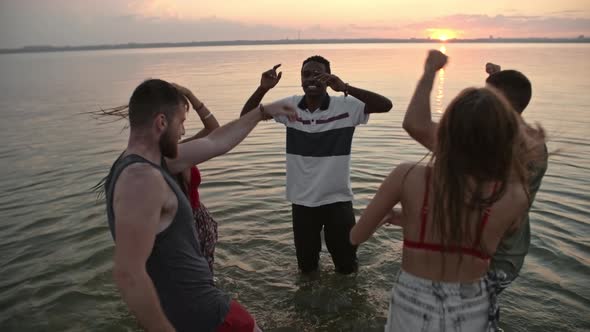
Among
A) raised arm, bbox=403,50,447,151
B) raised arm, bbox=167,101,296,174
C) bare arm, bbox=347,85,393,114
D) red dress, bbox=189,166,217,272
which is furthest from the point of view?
bare arm, bbox=347,85,393,114

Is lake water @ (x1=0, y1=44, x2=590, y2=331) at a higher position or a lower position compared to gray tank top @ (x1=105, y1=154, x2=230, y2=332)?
lower

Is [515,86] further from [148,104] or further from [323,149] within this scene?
[148,104]

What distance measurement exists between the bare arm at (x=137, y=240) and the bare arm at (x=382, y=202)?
1127 mm

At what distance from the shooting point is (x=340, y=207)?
4.78 m

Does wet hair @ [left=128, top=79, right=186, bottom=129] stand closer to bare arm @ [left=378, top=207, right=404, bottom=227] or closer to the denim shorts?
bare arm @ [left=378, top=207, right=404, bottom=227]

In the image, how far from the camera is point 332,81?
4.41 meters

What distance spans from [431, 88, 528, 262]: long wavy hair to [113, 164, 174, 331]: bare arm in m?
1.43

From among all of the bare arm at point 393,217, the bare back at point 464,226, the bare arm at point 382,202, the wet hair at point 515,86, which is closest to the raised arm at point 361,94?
the wet hair at point 515,86

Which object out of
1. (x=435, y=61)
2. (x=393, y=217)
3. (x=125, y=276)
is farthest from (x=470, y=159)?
(x=125, y=276)

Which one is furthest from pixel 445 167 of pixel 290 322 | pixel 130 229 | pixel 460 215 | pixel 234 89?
pixel 234 89

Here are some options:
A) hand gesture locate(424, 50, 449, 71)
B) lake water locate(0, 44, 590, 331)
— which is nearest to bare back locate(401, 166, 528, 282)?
hand gesture locate(424, 50, 449, 71)

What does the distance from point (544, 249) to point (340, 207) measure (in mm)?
3816

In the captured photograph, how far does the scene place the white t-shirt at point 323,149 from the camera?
462cm

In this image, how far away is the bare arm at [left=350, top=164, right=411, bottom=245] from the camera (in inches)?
88.7
